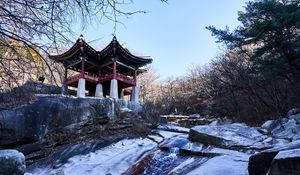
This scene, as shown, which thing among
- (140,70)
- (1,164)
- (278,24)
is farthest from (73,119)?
(140,70)

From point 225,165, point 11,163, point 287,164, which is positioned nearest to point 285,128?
point 225,165

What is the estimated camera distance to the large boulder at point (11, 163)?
5262 mm

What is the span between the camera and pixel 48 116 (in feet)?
34.1

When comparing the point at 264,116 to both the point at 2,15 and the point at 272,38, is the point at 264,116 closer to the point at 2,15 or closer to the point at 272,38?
the point at 272,38

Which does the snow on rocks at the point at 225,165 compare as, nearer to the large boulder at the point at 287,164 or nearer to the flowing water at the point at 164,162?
the flowing water at the point at 164,162

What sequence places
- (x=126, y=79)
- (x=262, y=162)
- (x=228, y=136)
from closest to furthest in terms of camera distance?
(x=262, y=162), (x=228, y=136), (x=126, y=79)

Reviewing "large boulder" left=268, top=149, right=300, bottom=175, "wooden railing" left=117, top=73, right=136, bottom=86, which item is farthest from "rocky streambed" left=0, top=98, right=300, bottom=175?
"wooden railing" left=117, top=73, right=136, bottom=86

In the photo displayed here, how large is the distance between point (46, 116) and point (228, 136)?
6302 millimetres

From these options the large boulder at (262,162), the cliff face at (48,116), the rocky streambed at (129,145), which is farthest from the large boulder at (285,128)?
the cliff face at (48,116)

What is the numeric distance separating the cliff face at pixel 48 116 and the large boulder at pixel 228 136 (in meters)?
4.14

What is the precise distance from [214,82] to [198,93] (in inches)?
145

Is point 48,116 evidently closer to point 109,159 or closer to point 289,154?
point 109,159

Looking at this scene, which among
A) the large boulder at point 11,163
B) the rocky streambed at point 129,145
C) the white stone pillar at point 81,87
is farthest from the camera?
the white stone pillar at point 81,87

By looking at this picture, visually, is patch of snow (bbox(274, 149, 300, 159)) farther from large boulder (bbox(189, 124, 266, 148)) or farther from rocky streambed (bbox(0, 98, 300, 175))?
large boulder (bbox(189, 124, 266, 148))
